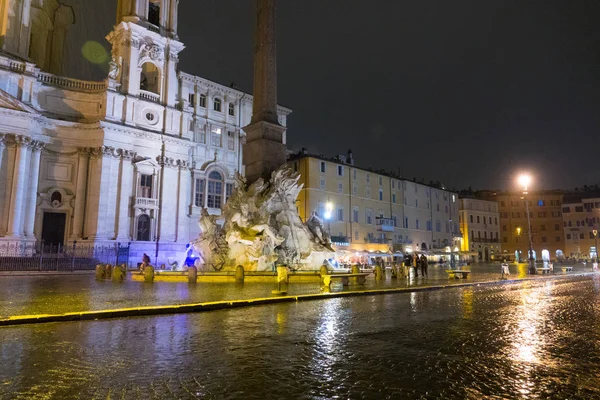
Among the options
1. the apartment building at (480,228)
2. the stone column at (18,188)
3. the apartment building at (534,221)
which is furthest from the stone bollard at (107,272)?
the apartment building at (534,221)

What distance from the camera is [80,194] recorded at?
3566 centimetres

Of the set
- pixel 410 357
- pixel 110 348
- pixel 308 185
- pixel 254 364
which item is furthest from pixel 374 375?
pixel 308 185

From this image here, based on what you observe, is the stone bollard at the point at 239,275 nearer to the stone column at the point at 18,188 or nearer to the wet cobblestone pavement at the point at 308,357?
the wet cobblestone pavement at the point at 308,357

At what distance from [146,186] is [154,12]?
18.4 metres

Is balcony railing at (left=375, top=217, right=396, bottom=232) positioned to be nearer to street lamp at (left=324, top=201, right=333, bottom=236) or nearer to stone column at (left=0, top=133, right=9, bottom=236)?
street lamp at (left=324, top=201, right=333, bottom=236)

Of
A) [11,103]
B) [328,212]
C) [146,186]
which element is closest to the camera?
[11,103]

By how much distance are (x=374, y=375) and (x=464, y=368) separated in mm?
1115

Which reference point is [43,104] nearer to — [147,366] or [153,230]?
[153,230]

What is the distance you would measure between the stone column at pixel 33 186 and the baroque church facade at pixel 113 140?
0.25 ft

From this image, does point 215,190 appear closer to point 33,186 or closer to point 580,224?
point 33,186

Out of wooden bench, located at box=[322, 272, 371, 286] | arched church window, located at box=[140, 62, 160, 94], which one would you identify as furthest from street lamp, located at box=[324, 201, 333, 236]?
wooden bench, located at box=[322, 272, 371, 286]

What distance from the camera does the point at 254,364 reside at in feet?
16.0

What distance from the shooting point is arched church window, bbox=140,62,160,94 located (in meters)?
41.0

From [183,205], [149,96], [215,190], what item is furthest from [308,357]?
[215,190]
